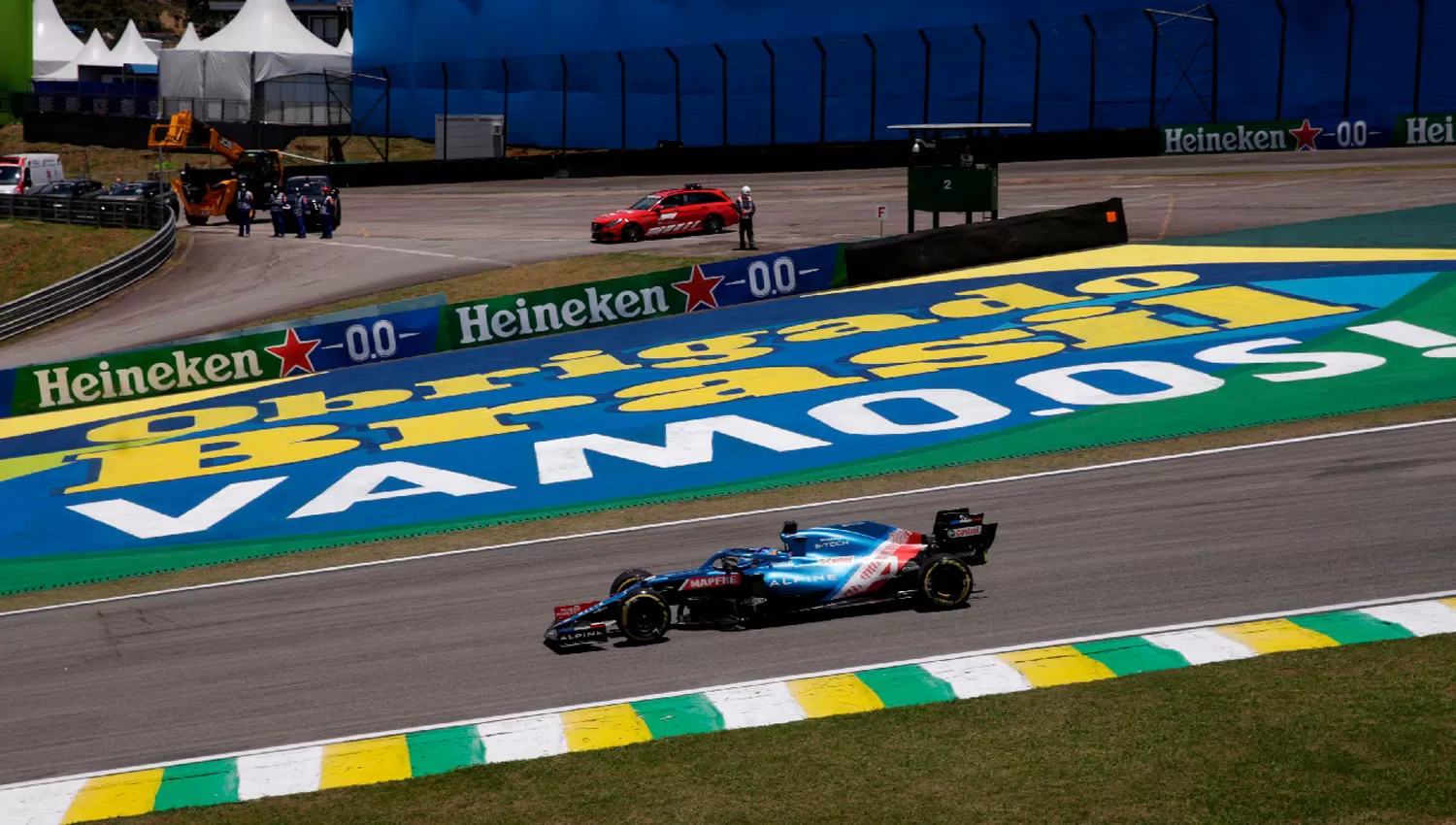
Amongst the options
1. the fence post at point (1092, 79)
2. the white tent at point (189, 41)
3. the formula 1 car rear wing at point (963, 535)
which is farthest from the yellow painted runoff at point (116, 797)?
the white tent at point (189, 41)

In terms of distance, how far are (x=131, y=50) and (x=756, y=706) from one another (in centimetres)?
10075

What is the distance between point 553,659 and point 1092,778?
17.2 feet

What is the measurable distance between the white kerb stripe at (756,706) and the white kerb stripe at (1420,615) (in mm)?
5061

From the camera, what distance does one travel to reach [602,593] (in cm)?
1495

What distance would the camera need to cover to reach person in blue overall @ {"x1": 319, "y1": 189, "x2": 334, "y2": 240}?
4531 cm

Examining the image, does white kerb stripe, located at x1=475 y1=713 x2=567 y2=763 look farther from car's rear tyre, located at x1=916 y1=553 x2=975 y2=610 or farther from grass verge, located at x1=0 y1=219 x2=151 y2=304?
grass verge, located at x1=0 y1=219 x2=151 y2=304

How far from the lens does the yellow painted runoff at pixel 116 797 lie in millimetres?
10539

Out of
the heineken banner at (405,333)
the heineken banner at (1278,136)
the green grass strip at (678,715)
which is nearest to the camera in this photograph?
the green grass strip at (678,715)

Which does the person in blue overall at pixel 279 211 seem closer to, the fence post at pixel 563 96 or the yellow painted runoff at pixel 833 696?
the fence post at pixel 563 96

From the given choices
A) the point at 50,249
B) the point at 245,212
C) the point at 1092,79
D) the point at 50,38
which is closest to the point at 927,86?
the point at 1092,79

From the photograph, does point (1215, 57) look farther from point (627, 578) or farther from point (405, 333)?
point (627, 578)

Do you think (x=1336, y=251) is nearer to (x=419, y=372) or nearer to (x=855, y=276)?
(x=855, y=276)

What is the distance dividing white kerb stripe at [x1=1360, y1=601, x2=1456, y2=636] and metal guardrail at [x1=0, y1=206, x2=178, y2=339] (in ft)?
107

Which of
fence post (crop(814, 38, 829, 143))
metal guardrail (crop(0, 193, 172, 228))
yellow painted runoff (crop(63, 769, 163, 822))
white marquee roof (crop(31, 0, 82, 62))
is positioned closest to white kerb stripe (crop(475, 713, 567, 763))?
yellow painted runoff (crop(63, 769, 163, 822))
